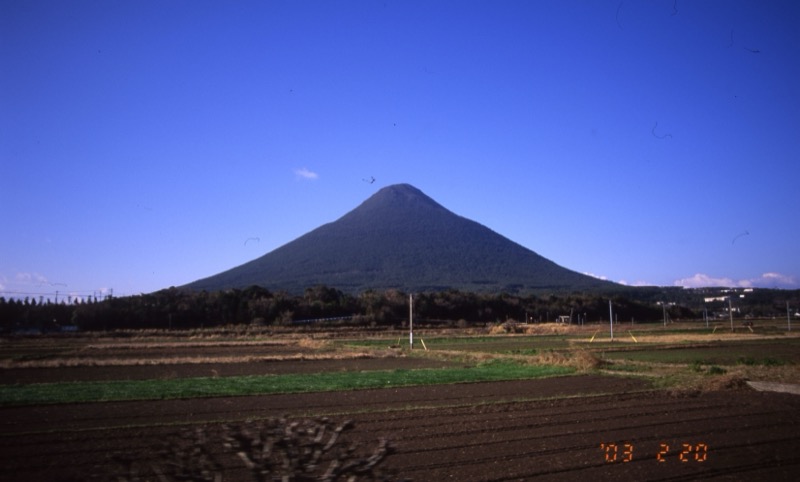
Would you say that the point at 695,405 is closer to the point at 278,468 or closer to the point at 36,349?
the point at 278,468

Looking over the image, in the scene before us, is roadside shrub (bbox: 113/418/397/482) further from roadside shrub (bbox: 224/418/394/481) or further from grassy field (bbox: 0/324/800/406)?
grassy field (bbox: 0/324/800/406)

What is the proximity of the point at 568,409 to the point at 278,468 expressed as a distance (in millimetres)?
11931

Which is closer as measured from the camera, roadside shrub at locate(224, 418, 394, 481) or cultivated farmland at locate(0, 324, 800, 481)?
roadside shrub at locate(224, 418, 394, 481)

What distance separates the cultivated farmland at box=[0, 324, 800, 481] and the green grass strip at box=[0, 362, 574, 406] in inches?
2.8

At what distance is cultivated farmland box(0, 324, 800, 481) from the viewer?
8.38 meters

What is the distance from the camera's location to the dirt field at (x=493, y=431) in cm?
863

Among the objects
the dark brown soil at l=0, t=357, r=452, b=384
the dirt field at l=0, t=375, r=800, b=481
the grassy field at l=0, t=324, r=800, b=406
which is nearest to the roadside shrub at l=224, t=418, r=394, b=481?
the dirt field at l=0, t=375, r=800, b=481

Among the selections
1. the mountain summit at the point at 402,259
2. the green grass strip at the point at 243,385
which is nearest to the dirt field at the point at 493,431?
the green grass strip at the point at 243,385

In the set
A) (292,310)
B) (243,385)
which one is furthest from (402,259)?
(243,385)

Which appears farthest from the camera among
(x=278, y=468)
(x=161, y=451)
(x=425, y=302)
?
(x=425, y=302)

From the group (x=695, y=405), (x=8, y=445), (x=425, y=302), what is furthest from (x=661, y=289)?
(x=8, y=445)

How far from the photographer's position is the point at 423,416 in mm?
13219

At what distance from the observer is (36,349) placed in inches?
1459

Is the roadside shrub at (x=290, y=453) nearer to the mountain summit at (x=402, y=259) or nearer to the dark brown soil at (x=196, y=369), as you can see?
the dark brown soil at (x=196, y=369)
